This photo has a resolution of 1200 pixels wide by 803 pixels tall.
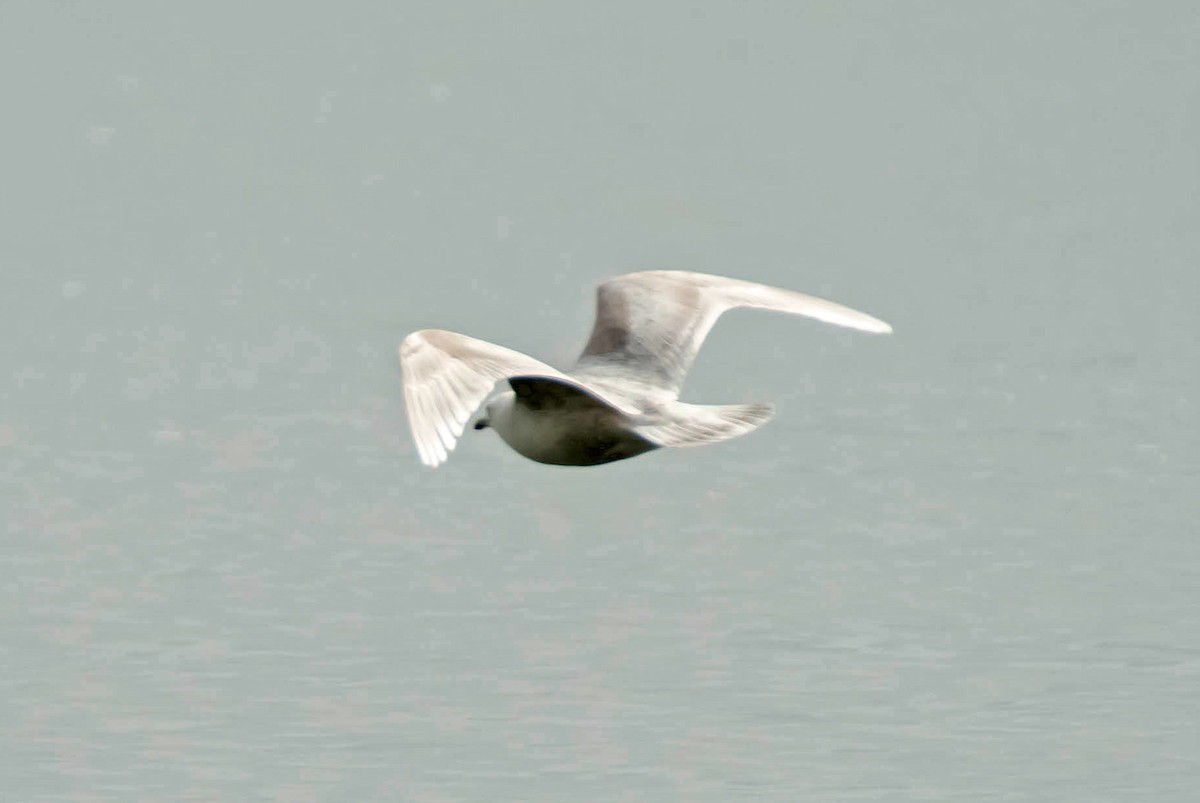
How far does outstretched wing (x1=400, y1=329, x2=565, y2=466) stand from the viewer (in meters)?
6.86

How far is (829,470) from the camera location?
14875mm

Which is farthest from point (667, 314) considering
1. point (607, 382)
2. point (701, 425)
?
point (701, 425)

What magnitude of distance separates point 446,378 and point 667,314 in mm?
2130

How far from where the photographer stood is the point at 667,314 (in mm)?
9148

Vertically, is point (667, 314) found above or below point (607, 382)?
above

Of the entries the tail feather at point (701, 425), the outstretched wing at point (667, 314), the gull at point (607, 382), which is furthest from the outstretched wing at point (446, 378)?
the outstretched wing at point (667, 314)

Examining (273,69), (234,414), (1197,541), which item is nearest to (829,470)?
(1197,541)

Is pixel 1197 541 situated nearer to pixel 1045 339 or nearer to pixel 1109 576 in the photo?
pixel 1109 576

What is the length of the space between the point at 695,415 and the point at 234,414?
362 inches

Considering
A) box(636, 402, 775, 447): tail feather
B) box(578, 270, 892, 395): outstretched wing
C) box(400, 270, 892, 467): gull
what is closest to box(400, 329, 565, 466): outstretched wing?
box(400, 270, 892, 467): gull

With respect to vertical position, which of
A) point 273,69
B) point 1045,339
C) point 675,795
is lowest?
point 675,795

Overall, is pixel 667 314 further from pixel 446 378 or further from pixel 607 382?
pixel 446 378

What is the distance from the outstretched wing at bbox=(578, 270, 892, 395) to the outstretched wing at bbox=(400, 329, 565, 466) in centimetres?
133

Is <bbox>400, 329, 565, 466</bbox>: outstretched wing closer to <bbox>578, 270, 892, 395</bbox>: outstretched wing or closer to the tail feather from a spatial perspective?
the tail feather
